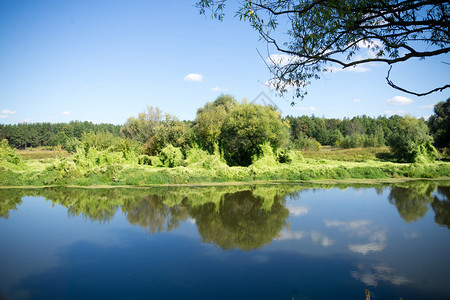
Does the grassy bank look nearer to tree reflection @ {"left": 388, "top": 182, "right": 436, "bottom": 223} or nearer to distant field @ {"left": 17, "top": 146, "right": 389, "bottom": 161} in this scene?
tree reflection @ {"left": 388, "top": 182, "right": 436, "bottom": 223}

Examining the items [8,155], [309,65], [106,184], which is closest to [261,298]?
[309,65]

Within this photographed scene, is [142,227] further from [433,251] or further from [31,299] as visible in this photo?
[433,251]

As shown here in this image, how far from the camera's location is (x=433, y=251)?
718cm

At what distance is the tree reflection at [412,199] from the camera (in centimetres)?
1080

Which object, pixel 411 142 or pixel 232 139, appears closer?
pixel 232 139

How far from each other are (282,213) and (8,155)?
1749cm

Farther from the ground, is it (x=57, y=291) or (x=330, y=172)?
(x=330, y=172)

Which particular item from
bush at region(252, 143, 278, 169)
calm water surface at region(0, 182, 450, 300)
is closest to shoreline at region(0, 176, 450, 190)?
bush at region(252, 143, 278, 169)

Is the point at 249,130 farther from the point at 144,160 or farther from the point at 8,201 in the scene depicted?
the point at 8,201

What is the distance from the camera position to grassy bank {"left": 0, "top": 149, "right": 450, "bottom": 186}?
16.9m

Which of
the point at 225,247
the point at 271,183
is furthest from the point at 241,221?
the point at 271,183

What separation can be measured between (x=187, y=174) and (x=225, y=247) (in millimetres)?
10361

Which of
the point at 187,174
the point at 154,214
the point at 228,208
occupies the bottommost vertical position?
the point at 154,214

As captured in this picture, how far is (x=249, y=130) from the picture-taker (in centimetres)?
2016
